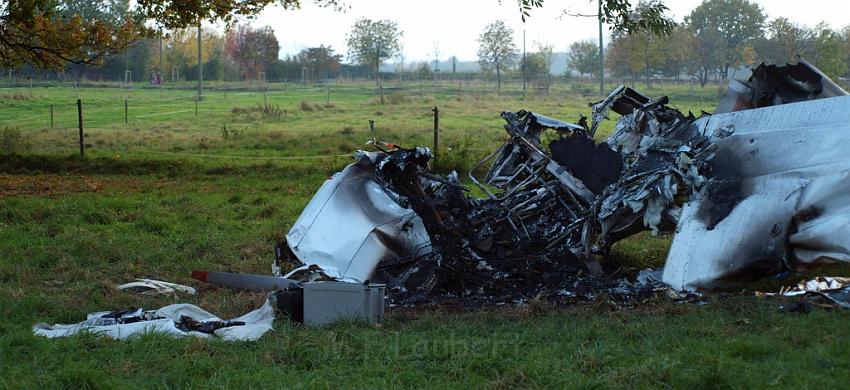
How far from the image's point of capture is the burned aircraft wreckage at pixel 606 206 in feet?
22.3

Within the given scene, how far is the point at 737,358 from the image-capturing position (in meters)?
4.92

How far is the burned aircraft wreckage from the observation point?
6809 millimetres

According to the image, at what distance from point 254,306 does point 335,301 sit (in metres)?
1.11

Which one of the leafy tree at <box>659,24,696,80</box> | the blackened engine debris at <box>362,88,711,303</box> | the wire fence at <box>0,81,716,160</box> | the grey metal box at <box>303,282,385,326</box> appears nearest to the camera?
the grey metal box at <box>303,282,385,326</box>

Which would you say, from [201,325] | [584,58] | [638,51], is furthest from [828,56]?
[201,325]

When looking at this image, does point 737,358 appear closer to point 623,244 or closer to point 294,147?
point 623,244

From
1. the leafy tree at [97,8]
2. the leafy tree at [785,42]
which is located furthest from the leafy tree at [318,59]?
the leafy tree at [785,42]

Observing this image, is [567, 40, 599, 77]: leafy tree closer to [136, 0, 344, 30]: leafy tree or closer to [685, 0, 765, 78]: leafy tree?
[685, 0, 765, 78]: leafy tree

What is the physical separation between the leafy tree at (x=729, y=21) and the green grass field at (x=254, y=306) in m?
42.8

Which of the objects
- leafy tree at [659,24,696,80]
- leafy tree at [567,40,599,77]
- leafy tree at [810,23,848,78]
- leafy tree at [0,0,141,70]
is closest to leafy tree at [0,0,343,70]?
leafy tree at [0,0,141,70]

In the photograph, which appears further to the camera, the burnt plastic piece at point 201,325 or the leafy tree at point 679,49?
the leafy tree at point 679,49

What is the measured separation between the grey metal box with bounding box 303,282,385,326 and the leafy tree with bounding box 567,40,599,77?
6506 cm

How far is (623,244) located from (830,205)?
3741mm

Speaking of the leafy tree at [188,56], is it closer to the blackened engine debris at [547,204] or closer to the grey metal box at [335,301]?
the blackened engine debris at [547,204]
